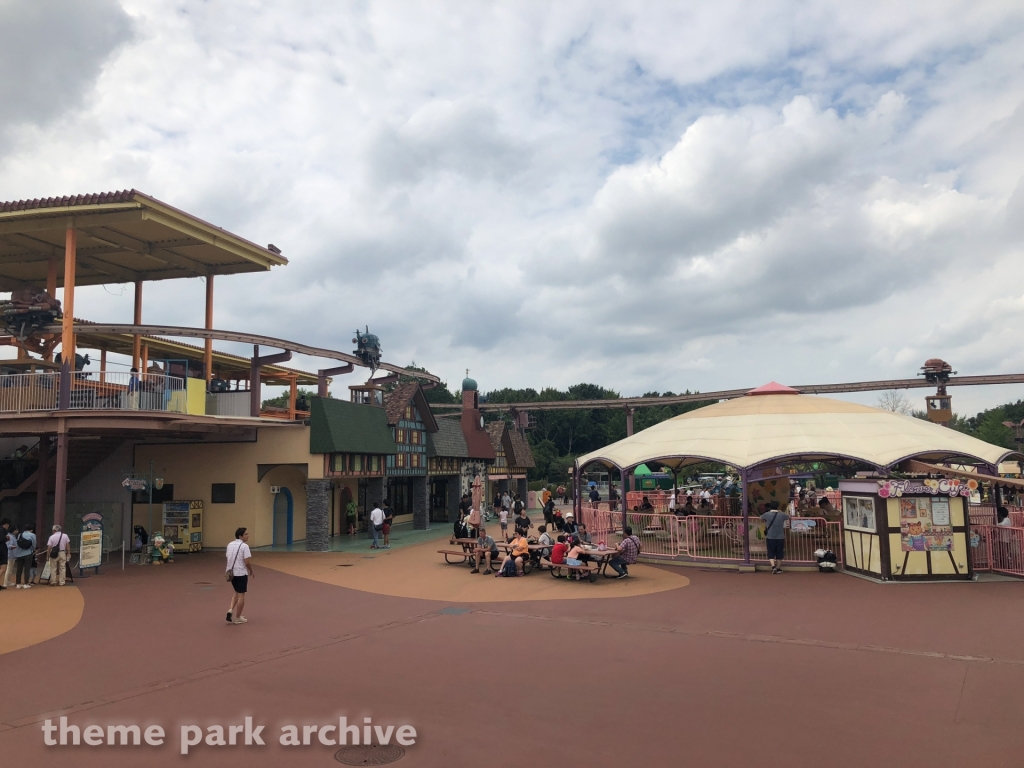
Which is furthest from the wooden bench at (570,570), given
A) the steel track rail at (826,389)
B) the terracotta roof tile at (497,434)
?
the steel track rail at (826,389)

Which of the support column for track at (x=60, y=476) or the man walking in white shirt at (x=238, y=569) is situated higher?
the support column for track at (x=60, y=476)

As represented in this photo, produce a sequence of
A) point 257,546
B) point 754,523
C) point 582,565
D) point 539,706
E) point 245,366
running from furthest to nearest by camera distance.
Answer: point 245,366 < point 257,546 < point 754,523 < point 582,565 < point 539,706

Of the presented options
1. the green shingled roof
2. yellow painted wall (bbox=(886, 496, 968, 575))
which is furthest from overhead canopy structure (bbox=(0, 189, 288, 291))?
yellow painted wall (bbox=(886, 496, 968, 575))

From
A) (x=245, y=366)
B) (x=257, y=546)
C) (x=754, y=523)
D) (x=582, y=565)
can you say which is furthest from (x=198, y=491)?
(x=754, y=523)

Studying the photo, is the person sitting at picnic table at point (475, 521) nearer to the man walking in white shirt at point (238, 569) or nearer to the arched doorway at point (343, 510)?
the arched doorway at point (343, 510)

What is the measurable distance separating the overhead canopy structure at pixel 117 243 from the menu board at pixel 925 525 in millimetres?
20341

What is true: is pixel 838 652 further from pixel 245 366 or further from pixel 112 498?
pixel 245 366

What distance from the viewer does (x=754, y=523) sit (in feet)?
67.5

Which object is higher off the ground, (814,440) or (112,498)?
(814,440)

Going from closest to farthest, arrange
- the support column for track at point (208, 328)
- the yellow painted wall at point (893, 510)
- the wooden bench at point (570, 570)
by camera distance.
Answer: the yellow painted wall at point (893, 510) → the wooden bench at point (570, 570) → the support column for track at point (208, 328)

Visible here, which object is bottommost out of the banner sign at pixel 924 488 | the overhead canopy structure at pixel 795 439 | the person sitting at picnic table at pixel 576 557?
the person sitting at picnic table at pixel 576 557

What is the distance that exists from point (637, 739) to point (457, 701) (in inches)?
83.3

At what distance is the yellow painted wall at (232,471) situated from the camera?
2411 cm

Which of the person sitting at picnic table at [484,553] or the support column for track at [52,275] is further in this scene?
the support column for track at [52,275]
